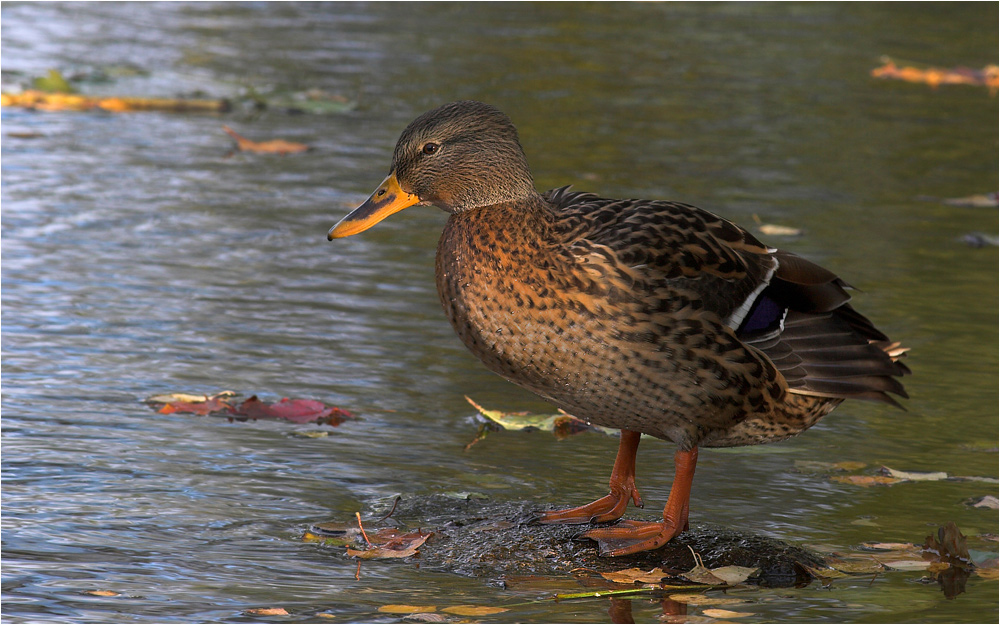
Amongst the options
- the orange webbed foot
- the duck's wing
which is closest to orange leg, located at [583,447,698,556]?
the orange webbed foot

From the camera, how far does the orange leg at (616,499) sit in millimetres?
4125

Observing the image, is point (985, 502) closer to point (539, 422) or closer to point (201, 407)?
point (539, 422)

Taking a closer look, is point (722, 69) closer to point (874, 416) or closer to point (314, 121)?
point (314, 121)

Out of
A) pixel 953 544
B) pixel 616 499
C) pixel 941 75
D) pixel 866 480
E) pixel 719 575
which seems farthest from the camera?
pixel 941 75

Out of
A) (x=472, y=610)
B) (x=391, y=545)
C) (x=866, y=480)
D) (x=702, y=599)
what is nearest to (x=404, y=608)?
(x=472, y=610)

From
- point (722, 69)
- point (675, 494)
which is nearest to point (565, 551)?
point (675, 494)

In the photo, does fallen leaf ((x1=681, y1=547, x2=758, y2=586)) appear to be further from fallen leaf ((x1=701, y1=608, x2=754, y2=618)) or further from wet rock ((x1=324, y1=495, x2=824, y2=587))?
fallen leaf ((x1=701, y1=608, x2=754, y2=618))

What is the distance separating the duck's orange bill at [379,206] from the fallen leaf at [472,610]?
4.22 feet

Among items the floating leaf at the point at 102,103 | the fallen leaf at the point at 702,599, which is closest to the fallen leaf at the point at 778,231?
the fallen leaf at the point at 702,599

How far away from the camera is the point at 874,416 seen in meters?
5.30

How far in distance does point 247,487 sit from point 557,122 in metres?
6.25

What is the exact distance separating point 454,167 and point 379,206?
291 mm

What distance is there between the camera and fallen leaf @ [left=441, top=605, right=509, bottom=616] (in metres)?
3.40

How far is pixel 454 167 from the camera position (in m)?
4.07
